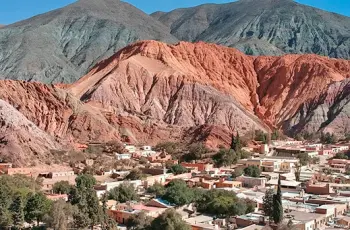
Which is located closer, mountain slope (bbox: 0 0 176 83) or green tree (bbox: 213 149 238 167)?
green tree (bbox: 213 149 238 167)

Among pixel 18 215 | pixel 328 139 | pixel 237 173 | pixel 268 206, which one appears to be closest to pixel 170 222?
pixel 268 206

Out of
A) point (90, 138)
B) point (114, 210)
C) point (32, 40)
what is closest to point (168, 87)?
point (90, 138)

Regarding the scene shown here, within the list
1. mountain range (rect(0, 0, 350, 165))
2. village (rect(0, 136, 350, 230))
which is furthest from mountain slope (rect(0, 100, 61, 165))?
village (rect(0, 136, 350, 230))

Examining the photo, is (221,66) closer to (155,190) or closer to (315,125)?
(315,125)

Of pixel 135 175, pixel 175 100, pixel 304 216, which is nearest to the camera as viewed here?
pixel 304 216

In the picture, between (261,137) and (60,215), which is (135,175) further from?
(261,137)

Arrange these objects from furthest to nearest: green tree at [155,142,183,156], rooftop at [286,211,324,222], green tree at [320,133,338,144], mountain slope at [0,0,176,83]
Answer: mountain slope at [0,0,176,83]
green tree at [320,133,338,144]
green tree at [155,142,183,156]
rooftop at [286,211,324,222]

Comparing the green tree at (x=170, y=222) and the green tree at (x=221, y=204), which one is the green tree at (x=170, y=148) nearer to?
the green tree at (x=221, y=204)

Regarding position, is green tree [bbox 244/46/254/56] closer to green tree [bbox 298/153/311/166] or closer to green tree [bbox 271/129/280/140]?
green tree [bbox 271/129/280/140]
